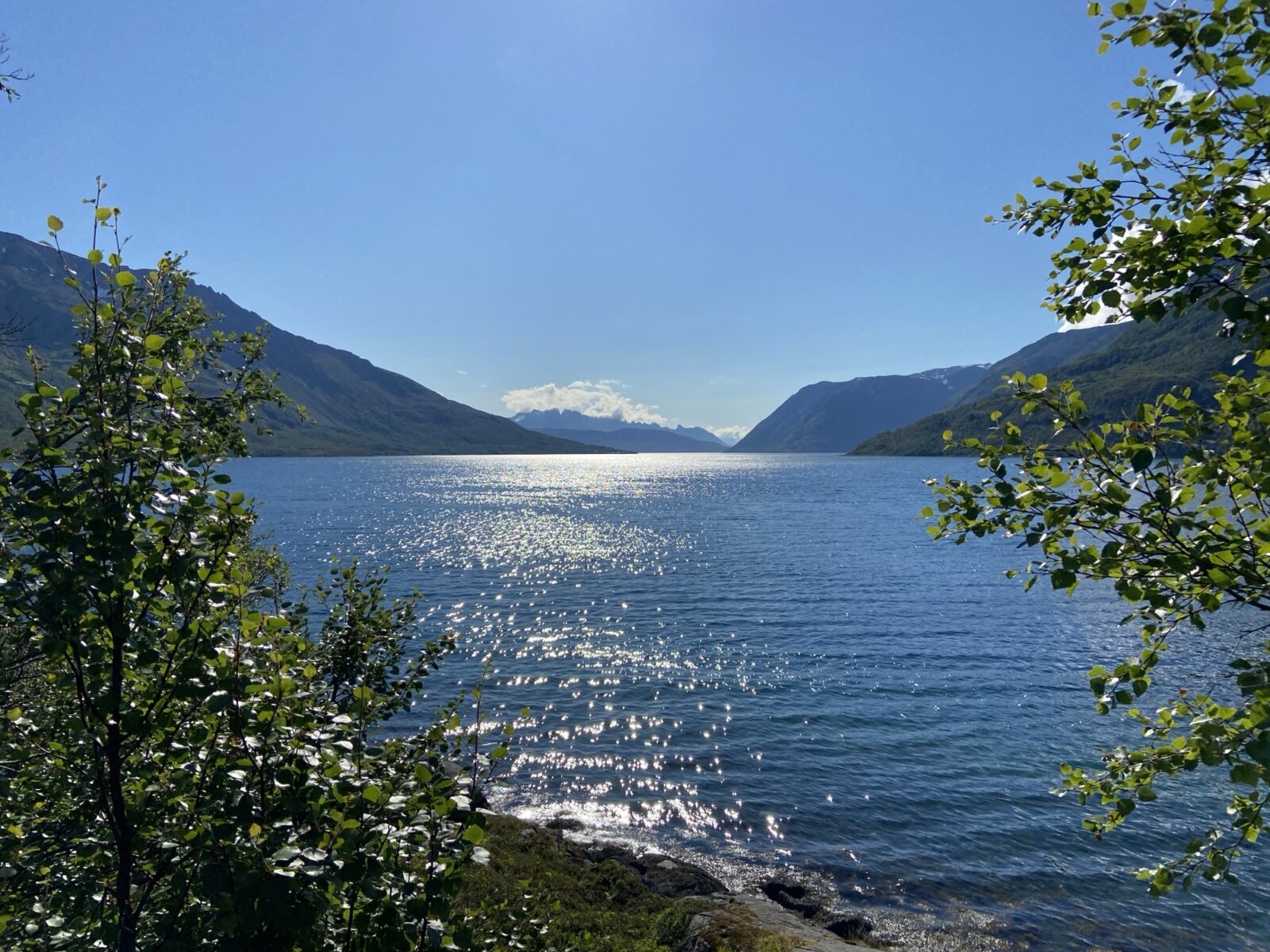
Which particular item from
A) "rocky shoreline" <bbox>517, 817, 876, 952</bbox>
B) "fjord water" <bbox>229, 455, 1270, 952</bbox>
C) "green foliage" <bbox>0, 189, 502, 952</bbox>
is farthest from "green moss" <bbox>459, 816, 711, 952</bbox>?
"green foliage" <bbox>0, 189, 502, 952</bbox>

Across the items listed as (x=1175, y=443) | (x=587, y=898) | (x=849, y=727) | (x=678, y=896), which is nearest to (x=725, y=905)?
(x=678, y=896)

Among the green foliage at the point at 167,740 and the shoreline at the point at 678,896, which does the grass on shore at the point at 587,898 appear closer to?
the shoreline at the point at 678,896

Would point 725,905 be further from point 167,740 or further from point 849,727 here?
point 167,740

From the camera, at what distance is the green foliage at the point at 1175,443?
534 centimetres

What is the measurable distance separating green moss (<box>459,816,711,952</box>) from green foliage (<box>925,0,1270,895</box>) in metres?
15.5

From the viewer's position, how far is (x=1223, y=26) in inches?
210

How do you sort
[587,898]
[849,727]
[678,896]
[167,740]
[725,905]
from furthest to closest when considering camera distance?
[849,727] → [678,896] → [587,898] → [725,905] → [167,740]

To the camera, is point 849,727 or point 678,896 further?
point 849,727

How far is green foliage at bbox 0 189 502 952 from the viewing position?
14.5ft

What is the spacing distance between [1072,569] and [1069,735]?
3835 centimetres

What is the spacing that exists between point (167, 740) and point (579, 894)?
73.2 ft

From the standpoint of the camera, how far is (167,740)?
17.3 ft

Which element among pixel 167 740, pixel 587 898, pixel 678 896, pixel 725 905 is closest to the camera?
pixel 167 740

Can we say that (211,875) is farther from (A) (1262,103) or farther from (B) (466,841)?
(A) (1262,103)
